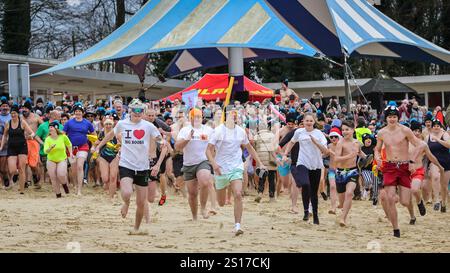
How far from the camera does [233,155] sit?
11.2 m

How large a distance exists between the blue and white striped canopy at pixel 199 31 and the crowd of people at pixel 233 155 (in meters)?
1.35

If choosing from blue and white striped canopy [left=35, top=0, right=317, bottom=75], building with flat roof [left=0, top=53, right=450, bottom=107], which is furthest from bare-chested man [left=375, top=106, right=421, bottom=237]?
building with flat roof [left=0, top=53, right=450, bottom=107]

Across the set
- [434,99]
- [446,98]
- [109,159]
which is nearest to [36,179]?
[109,159]

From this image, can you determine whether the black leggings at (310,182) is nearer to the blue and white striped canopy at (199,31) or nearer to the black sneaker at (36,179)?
the blue and white striped canopy at (199,31)

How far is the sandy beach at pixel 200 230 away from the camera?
9.66m

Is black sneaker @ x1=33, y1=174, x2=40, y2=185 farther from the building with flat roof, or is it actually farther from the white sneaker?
the building with flat roof

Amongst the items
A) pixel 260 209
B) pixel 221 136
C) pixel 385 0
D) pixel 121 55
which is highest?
pixel 385 0

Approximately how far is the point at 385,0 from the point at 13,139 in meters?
30.1

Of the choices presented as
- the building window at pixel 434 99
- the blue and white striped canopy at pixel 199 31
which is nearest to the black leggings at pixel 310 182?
the blue and white striped canopy at pixel 199 31

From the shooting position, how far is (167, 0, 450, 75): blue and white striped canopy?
1900cm

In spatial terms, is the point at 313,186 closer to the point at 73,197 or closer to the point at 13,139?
the point at 73,197

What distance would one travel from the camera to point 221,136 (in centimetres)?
1131

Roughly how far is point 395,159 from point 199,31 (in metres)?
7.99
